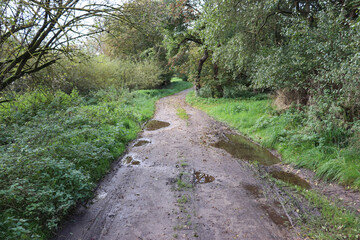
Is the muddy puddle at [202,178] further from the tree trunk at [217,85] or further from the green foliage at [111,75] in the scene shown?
the tree trunk at [217,85]

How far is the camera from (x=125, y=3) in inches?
189

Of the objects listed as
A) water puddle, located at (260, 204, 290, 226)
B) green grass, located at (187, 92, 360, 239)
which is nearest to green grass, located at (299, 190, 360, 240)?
green grass, located at (187, 92, 360, 239)

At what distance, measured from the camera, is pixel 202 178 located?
535 cm

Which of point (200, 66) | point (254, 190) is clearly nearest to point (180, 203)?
point (254, 190)

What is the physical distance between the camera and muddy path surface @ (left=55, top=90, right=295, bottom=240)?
11.6 feet

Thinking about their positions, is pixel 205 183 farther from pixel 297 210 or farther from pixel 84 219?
pixel 84 219

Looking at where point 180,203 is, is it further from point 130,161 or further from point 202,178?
point 130,161

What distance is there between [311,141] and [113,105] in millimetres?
9620

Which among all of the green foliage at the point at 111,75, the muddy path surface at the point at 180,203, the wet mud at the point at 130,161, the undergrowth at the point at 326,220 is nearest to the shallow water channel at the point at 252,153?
the muddy path surface at the point at 180,203

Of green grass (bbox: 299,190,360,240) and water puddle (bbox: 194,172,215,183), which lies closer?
green grass (bbox: 299,190,360,240)

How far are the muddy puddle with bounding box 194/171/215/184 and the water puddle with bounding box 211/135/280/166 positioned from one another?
185 centimetres

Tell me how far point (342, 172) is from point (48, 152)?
21.5ft

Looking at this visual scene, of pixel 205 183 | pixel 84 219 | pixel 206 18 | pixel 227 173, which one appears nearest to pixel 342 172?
pixel 227 173

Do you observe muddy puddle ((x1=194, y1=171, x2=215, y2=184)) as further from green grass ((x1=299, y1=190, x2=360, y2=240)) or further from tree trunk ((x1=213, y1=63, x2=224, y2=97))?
tree trunk ((x1=213, y1=63, x2=224, y2=97))
